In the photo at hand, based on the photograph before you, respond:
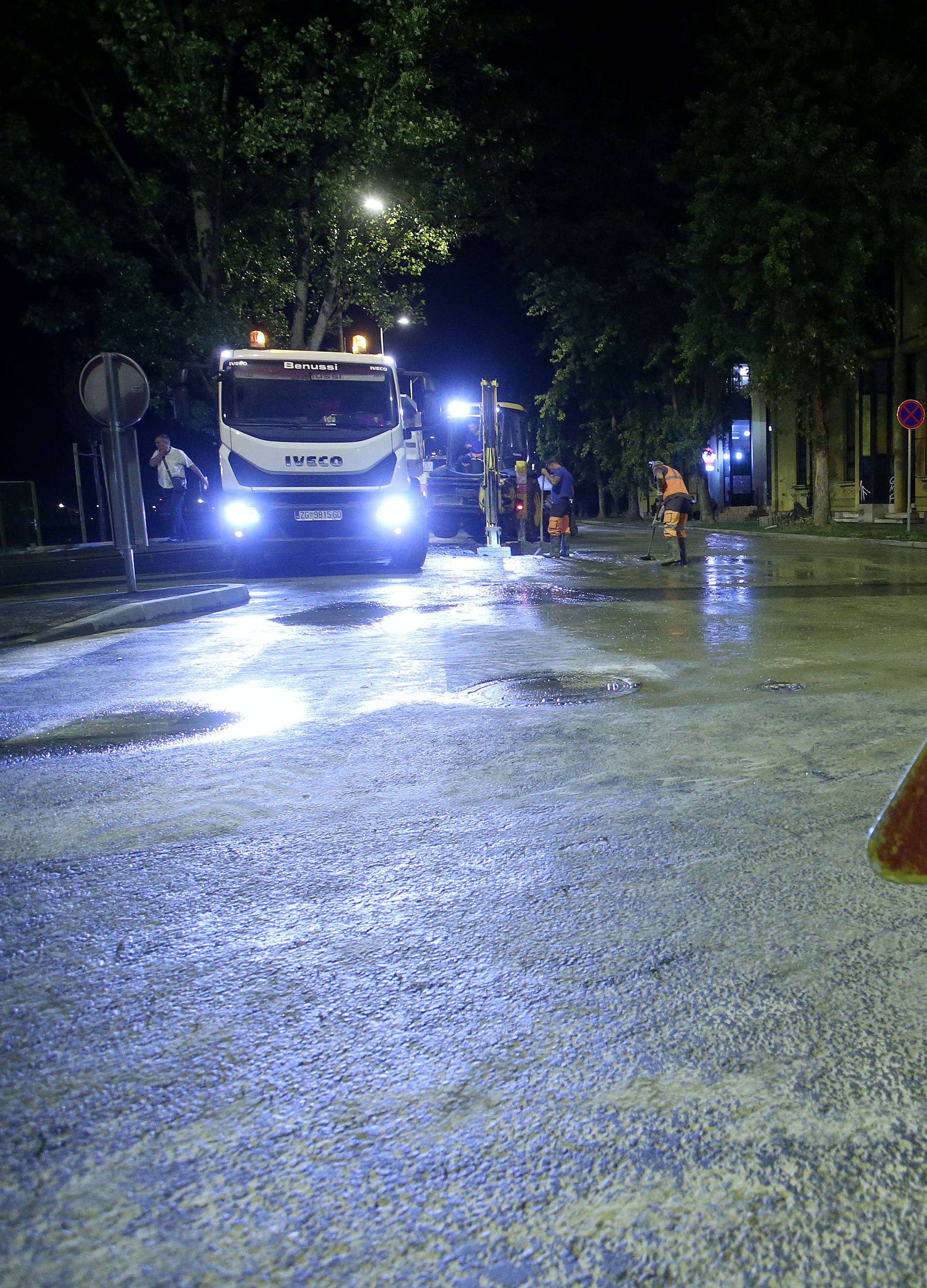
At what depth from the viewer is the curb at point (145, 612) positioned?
1024 centimetres

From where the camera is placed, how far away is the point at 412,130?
78.7ft

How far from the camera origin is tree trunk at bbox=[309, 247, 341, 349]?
85.9 ft

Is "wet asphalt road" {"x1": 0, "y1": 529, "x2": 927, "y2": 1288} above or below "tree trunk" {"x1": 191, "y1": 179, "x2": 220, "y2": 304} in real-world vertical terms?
below

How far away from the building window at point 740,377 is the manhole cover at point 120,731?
1623 inches

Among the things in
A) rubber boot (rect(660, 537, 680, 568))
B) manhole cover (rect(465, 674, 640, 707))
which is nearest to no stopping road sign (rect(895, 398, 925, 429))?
rubber boot (rect(660, 537, 680, 568))

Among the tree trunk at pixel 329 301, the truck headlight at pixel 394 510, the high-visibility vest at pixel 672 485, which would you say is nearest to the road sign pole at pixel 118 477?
the truck headlight at pixel 394 510

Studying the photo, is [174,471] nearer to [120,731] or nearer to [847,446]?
[120,731]

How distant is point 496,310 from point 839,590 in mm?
46219

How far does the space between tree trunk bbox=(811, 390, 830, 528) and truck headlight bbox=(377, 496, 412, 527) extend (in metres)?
19.2

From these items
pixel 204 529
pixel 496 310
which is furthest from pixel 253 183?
pixel 496 310

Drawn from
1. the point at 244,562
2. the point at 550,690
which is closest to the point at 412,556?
the point at 244,562

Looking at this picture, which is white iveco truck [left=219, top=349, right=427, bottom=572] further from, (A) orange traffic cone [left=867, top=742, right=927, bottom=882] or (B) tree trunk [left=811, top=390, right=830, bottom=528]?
(B) tree trunk [left=811, top=390, right=830, bottom=528]

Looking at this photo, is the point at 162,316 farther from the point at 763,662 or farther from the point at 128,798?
the point at 128,798

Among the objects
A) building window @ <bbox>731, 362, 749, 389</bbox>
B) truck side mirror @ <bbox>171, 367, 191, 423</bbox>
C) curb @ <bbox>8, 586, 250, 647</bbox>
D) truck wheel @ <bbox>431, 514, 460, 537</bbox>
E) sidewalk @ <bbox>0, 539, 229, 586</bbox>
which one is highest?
building window @ <bbox>731, 362, 749, 389</bbox>
